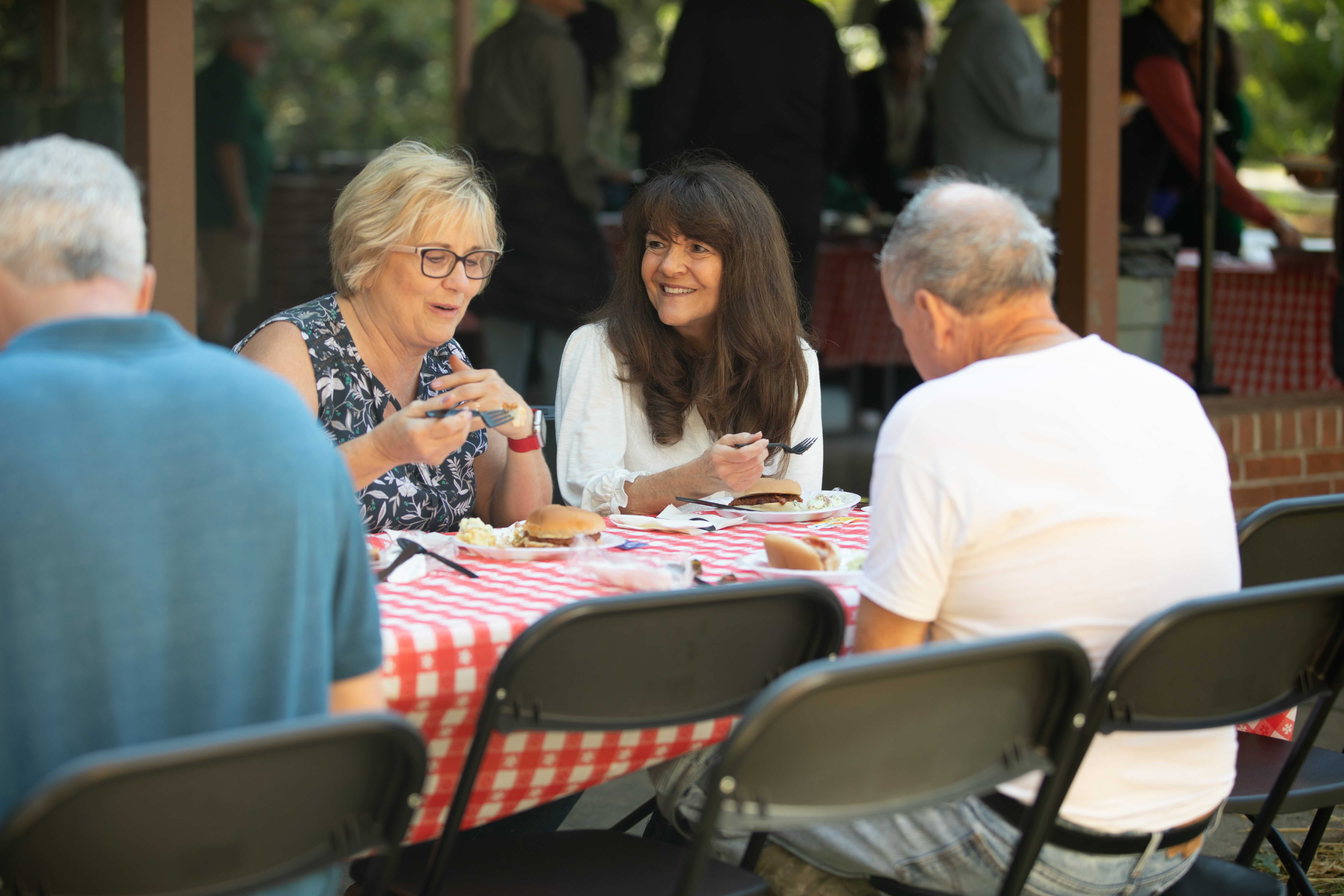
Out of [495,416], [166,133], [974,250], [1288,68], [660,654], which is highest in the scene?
[1288,68]

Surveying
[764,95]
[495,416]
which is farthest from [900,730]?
[764,95]

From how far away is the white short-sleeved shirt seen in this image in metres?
1.66

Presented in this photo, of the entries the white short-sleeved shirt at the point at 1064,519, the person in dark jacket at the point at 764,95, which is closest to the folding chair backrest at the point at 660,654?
the white short-sleeved shirt at the point at 1064,519

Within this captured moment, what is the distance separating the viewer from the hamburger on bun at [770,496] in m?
2.66

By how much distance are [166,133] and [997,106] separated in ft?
11.0

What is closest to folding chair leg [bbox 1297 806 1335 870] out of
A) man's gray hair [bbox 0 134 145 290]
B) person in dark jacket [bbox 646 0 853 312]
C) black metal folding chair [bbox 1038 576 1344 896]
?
black metal folding chair [bbox 1038 576 1344 896]

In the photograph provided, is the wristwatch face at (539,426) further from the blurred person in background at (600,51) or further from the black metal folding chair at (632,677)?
the blurred person in background at (600,51)

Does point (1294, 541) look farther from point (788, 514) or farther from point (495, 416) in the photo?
point (495, 416)

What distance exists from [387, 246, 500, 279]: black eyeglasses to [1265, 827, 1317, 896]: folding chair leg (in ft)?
5.82

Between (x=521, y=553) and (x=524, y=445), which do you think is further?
(x=524, y=445)

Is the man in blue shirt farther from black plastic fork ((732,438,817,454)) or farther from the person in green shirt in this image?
the person in green shirt

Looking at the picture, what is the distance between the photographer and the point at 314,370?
266 centimetres

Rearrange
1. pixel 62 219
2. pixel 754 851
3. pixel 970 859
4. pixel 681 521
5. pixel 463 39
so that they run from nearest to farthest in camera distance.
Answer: pixel 62 219
pixel 970 859
pixel 754 851
pixel 681 521
pixel 463 39

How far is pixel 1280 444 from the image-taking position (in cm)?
503
